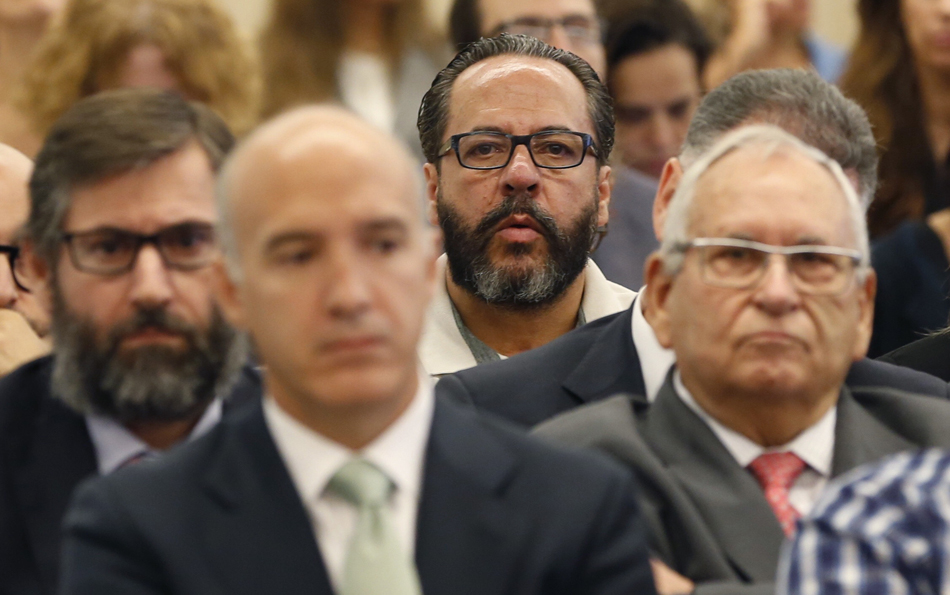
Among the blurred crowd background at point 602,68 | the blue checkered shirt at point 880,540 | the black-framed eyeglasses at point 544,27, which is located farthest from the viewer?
the black-framed eyeglasses at point 544,27

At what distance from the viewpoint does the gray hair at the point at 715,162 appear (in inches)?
92.4

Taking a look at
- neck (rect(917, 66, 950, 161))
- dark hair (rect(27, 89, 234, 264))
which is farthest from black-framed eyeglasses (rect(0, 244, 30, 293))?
neck (rect(917, 66, 950, 161))

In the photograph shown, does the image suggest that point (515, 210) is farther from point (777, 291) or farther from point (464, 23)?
point (464, 23)

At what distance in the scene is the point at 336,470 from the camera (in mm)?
1930

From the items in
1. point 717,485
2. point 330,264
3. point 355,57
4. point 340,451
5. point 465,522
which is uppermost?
point 355,57

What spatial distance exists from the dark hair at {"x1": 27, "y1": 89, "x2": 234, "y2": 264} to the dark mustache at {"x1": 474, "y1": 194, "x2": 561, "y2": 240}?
708 mm

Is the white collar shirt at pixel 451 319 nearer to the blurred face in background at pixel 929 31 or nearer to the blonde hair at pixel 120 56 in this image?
the blonde hair at pixel 120 56

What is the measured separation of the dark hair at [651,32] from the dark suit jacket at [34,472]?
2348mm

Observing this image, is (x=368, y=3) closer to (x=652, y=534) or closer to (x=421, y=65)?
(x=421, y=65)

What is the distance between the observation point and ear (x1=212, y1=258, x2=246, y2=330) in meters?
2.05

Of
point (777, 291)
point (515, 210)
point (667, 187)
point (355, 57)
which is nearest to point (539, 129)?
point (515, 210)

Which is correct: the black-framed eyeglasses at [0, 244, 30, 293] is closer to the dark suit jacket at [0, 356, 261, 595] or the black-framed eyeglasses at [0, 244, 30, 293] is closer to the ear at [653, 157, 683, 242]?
the dark suit jacket at [0, 356, 261, 595]

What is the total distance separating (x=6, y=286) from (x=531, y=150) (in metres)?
1.08

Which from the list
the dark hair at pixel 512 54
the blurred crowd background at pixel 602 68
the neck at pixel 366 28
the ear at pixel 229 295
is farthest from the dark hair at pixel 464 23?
the ear at pixel 229 295
